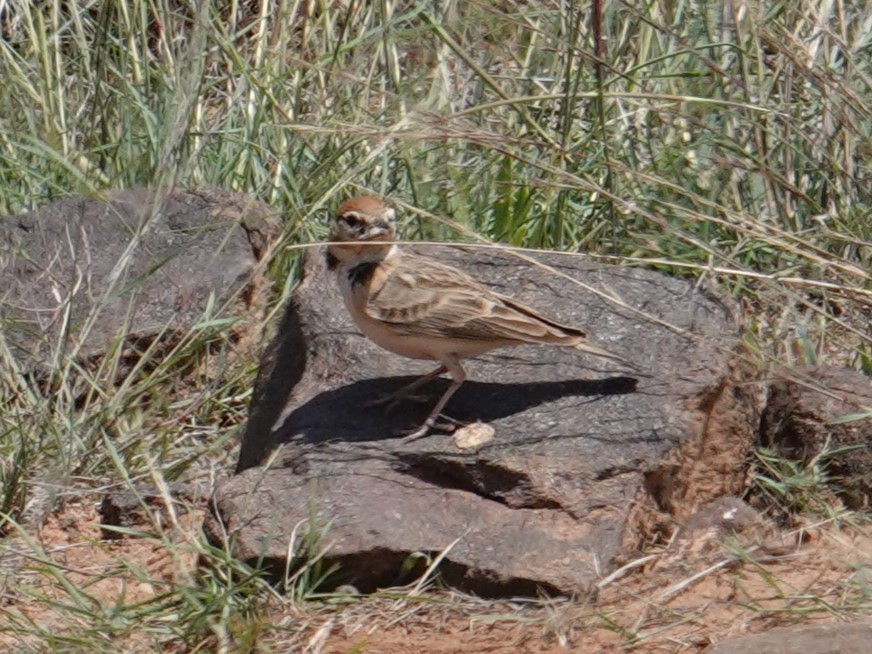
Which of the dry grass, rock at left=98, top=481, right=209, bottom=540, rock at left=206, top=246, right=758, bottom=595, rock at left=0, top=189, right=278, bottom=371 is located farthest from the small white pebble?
rock at left=0, top=189, right=278, bottom=371

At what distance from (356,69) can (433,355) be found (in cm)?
236

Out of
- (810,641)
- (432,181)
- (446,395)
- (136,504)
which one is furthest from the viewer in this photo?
(432,181)

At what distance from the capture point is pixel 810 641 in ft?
12.8

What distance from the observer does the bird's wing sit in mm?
4984

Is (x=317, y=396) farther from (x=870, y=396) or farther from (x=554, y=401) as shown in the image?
(x=870, y=396)

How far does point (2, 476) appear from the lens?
5148 millimetres

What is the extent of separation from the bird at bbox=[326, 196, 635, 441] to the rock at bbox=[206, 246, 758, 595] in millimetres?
138

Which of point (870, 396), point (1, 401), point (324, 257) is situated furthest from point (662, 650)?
point (1, 401)

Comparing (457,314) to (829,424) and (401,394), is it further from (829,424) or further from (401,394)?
(829,424)

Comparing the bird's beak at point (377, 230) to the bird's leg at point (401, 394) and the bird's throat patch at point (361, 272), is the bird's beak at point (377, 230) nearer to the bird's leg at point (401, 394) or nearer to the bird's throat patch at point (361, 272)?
the bird's throat patch at point (361, 272)

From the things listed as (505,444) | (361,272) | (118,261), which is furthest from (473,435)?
(118,261)

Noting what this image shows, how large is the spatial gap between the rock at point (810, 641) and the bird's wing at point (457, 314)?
1.25m

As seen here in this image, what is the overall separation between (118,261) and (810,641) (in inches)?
122

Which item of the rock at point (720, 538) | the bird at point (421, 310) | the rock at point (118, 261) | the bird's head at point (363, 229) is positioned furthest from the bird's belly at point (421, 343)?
the rock at point (118, 261)
